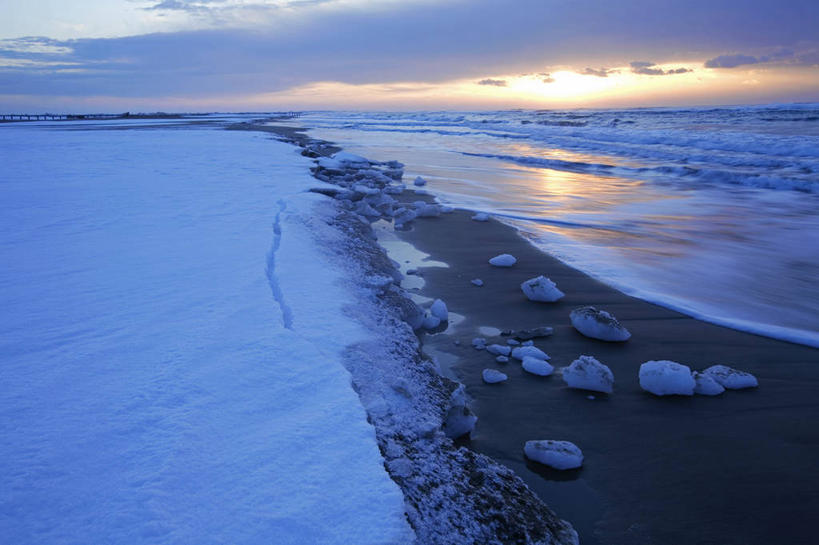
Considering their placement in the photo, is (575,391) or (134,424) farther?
(575,391)

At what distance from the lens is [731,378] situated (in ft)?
9.26

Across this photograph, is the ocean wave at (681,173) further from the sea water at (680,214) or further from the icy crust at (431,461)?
the icy crust at (431,461)

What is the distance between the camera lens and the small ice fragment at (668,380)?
272 centimetres

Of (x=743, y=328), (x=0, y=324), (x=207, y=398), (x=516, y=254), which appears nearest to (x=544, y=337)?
(x=743, y=328)

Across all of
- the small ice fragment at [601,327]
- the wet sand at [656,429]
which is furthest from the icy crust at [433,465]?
the small ice fragment at [601,327]

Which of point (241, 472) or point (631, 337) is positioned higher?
point (241, 472)

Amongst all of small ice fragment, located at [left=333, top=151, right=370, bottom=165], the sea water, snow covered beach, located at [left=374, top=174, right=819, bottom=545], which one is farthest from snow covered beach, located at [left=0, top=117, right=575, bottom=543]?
small ice fragment, located at [left=333, top=151, right=370, bottom=165]

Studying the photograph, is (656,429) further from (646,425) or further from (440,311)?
(440,311)

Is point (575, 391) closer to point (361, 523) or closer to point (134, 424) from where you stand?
point (361, 523)

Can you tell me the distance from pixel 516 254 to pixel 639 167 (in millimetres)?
10923

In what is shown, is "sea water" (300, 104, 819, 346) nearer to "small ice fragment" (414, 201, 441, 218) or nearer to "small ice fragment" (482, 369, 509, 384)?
"small ice fragment" (414, 201, 441, 218)

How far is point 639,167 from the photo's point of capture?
14219 mm

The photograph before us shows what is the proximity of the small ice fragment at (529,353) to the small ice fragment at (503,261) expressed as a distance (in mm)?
1842

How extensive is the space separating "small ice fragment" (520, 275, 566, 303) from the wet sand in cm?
8
